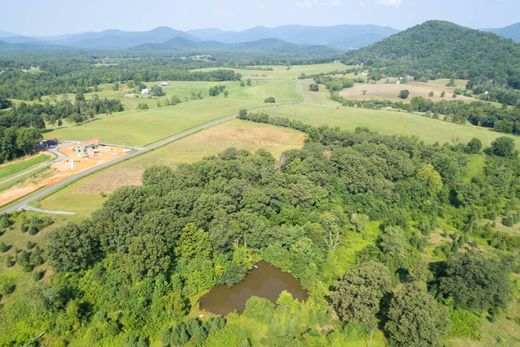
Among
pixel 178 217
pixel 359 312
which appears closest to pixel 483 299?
pixel 359 312

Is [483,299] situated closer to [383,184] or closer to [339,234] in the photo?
[339,234]

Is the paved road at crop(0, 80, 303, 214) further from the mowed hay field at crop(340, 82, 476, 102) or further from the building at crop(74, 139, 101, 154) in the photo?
the mowed hay field at crop(340, 82, 476, 102)

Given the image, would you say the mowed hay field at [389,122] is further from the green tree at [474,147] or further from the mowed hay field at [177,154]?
the mowed hay field at [177,154]

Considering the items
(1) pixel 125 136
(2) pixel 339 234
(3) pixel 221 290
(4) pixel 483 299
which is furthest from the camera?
(1) pixel 125 136

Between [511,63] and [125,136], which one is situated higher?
[511,63]

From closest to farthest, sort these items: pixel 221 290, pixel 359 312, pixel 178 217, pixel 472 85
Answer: pixel 359 312
pixel 221 290
pixel 178 217
pixel 472 85

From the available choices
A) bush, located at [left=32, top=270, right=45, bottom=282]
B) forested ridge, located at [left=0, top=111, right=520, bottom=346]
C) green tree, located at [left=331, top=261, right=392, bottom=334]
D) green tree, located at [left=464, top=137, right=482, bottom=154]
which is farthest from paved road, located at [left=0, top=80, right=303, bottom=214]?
green tree, located at [left=464, top=137, right=482, bottom=154]

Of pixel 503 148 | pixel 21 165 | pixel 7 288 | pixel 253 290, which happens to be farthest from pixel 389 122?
pixel 7 288

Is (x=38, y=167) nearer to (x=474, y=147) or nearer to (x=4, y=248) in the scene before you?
(x=4, y=248)

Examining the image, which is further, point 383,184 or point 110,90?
point 110,90
